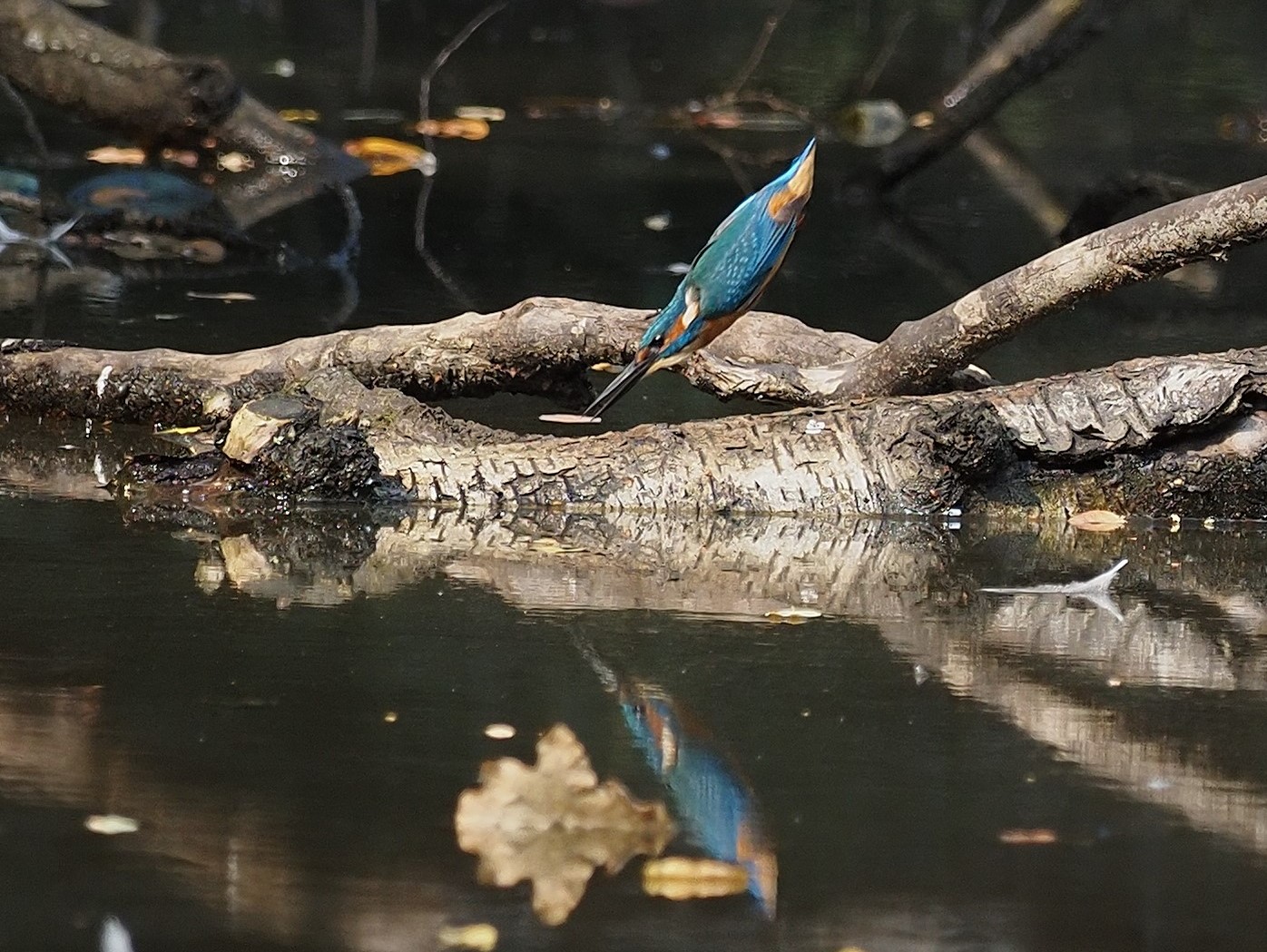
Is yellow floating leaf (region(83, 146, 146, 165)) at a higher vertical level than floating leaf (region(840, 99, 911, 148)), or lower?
lower

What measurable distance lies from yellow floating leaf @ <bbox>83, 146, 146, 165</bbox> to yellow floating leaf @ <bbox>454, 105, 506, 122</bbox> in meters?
2.29

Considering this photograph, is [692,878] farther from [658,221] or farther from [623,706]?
[658,221]

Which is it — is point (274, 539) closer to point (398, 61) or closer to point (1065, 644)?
point (1065, 644)

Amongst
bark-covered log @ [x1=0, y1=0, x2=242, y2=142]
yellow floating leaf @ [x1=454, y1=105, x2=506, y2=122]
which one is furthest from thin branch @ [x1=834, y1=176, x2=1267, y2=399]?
yellow floating leaf @ [x1=454, y1=105, x2=506, y2=122]

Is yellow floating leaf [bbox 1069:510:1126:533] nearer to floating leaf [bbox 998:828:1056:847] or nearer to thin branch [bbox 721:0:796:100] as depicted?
floating leaf [bbox 998:828:1056:847]

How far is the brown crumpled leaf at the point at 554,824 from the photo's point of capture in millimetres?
3061

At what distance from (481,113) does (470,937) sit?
10.2 meters

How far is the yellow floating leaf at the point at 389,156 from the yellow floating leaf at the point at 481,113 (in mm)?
1116

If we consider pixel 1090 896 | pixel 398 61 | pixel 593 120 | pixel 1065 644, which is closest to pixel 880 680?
pixel 1065 644

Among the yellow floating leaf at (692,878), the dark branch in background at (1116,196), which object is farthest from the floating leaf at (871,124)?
the yellow floating leaf at (692,878)

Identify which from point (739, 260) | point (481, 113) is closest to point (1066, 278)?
point (739, 260)

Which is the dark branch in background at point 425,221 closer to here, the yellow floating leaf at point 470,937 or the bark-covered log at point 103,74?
the bark-covered log at point 103,74

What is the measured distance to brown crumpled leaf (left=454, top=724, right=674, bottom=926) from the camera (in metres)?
3.06

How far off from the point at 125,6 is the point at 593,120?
532 centimetres
